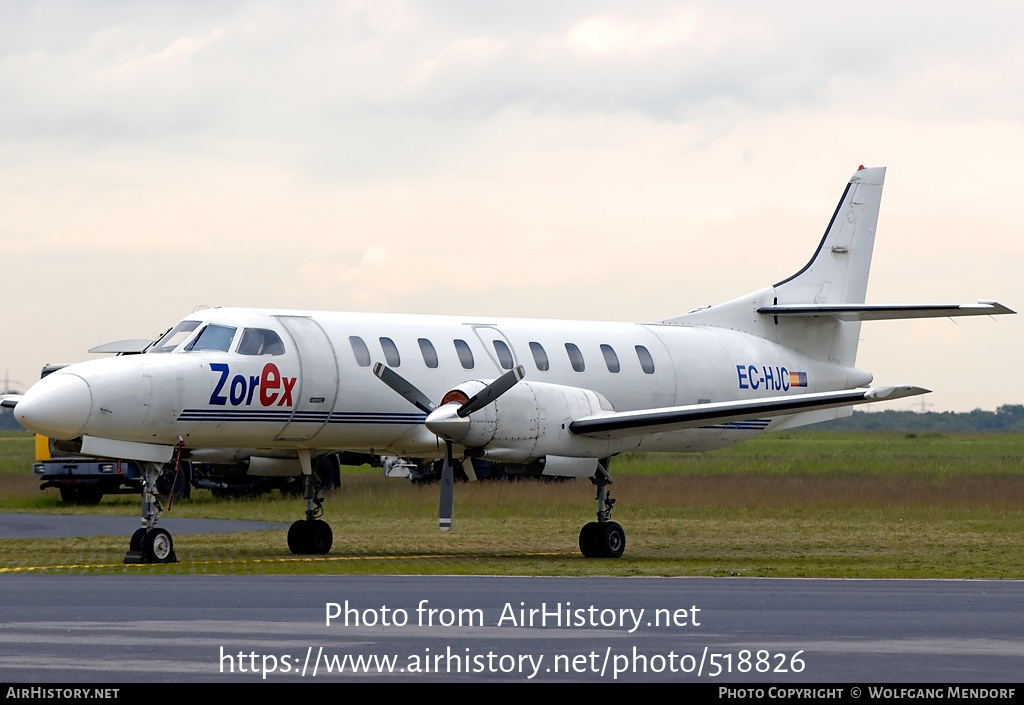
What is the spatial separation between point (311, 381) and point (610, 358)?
5699 mm

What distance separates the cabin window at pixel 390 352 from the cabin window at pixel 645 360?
4.81 meters

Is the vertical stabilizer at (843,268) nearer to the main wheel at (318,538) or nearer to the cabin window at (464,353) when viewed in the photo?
the cabin window at (464,353)

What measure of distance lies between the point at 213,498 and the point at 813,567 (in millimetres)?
23157

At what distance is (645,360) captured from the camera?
1011 inches

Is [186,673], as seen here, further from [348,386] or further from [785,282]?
[785,282]

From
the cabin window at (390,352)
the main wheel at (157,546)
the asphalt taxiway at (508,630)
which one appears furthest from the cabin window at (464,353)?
the asphalt taxiway at (508,630)

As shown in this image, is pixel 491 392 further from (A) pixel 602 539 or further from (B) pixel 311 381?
(A) pixel 602 539

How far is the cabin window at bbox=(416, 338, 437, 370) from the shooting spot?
22875mm

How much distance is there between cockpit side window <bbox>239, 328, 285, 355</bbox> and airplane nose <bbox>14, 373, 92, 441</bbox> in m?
2.55

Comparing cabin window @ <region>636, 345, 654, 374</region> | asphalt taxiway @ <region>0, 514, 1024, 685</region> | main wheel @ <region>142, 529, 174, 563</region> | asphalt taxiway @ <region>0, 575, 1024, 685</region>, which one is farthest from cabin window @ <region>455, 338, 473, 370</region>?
asphalt taxiway @ <region>0, 575, 1024, 685</region>

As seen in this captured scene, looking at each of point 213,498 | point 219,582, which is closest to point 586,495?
point 213,498

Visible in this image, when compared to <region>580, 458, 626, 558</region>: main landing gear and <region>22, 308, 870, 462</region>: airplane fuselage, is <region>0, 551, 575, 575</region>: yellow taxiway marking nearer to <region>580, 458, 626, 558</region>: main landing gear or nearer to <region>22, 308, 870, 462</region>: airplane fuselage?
<region>580, 458, 626, 558</region>: main landing gear

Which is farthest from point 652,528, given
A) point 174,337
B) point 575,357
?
point 174,337

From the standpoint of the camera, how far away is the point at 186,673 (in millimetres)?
9102
